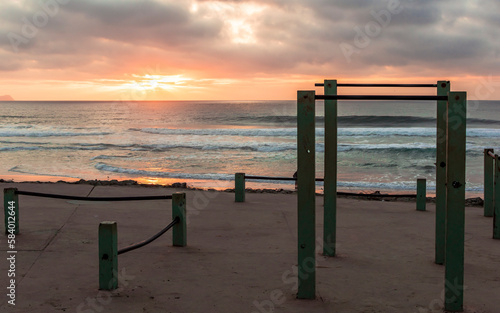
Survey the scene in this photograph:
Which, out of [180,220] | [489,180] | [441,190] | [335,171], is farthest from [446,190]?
[489,180]

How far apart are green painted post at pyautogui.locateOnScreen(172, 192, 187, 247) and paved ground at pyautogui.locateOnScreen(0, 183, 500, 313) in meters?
0.11

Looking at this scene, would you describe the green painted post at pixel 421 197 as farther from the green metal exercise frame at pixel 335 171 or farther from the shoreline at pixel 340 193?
the green metal exercise frame at pixel 335 171

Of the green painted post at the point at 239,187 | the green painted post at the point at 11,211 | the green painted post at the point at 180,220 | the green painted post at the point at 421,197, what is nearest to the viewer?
the green painted post at the point at 180,220

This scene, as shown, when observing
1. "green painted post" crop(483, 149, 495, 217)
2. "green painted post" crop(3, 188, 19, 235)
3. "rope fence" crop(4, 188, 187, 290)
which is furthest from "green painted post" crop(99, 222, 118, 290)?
"green painted post" crop(483, 149, 495, 217)

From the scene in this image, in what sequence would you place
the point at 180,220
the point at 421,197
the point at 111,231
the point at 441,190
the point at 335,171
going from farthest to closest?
the point at 421,197 → the point at 180,220 → the point at 335,171 → the point at 441,190 → the point at 111,231

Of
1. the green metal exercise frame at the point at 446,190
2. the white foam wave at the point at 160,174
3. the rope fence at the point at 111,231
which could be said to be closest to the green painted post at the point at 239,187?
the rope fence at the point at 111,231

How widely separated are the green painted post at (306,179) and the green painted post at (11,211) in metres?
3.99

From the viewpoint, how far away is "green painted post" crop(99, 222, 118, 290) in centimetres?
444

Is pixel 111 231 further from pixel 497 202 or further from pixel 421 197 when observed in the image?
pixel 421 197

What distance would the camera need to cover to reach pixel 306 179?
4.19 m

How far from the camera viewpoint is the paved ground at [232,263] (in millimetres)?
4277

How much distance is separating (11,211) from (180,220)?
222cm

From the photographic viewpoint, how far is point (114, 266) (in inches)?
177

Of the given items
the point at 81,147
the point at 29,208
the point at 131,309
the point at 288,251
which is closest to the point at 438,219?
the point at 288,251
